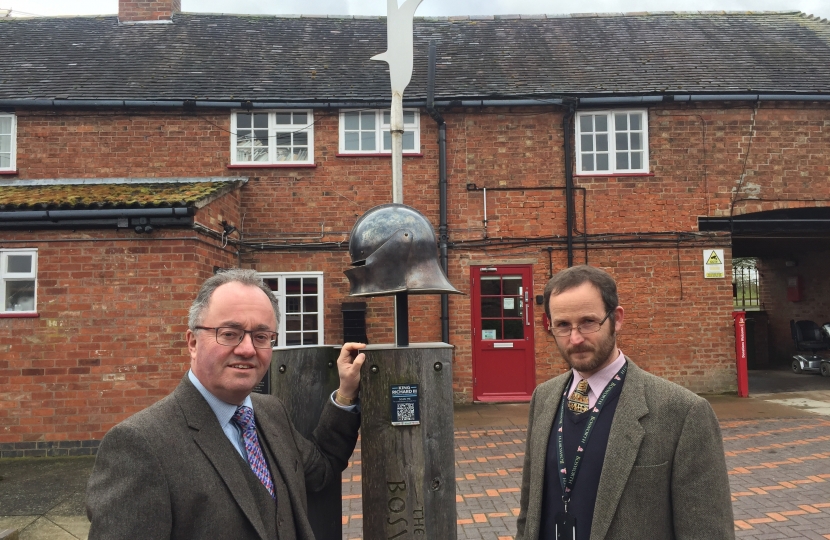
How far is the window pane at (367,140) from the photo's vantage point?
34.1 ft

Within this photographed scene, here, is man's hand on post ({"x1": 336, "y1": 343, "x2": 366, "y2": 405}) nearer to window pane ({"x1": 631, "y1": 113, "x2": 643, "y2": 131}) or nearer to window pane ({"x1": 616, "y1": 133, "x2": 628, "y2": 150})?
window pane ({"x1": 616, "y1": 133, "x2": 628, "y2": 150})

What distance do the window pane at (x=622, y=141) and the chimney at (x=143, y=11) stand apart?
34.1 ft

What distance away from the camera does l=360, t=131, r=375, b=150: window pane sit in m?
10.4

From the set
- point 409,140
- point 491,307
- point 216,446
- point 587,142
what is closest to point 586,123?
point 587,142

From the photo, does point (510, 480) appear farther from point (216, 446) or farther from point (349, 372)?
point (216, 446)

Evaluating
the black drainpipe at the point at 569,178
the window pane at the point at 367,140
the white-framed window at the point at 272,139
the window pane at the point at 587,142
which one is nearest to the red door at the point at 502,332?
the black drainpipe at the point at 569,178

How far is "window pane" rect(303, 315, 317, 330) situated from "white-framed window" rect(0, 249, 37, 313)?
407cm

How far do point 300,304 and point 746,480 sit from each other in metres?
7.10

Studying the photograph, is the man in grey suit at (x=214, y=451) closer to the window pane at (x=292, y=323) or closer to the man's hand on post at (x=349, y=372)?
the man's hand on post at (x=349, y=372)

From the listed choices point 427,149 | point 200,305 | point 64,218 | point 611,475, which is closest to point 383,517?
point 611,475

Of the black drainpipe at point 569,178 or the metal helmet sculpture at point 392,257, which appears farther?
the black drainpipe at point 569,178

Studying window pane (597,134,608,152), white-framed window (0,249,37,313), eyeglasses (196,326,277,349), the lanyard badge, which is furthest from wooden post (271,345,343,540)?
window pane (597,134,608,152)

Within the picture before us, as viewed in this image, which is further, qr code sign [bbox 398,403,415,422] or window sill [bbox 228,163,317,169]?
window sill [bbox 228,163,317,169]

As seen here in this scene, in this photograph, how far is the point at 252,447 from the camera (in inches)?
73.4
